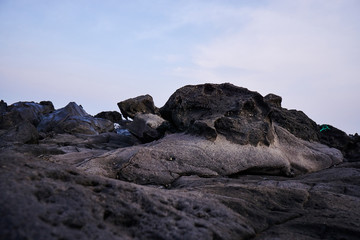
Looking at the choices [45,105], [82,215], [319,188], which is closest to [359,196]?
[319,188]

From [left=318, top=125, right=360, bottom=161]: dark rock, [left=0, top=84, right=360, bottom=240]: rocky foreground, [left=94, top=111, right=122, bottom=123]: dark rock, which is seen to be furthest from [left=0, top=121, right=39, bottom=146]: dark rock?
→ [left=94, top=111, right=122, bottom=123]: dark rock

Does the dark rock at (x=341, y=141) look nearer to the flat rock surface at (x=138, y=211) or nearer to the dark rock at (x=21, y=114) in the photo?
the flat rock surface at (x=138, y=211)

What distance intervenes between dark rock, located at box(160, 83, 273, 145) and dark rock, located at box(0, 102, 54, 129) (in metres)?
8.82

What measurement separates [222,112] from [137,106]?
6611 millimetres

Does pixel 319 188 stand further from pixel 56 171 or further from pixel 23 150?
pixel 23 150

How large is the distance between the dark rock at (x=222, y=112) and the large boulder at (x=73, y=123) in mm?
4531

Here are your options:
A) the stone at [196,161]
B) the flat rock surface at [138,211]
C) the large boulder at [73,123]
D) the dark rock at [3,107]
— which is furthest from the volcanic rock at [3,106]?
the flat rock surface at [138,211]

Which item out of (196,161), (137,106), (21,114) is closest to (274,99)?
(196,161)

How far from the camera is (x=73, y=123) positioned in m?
10.8

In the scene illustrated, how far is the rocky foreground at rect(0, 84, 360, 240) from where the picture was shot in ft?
6.22

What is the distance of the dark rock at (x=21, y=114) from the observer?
13.3 metres

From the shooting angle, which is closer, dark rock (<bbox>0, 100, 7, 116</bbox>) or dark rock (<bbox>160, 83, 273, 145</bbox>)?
dark rock (<bbox>160, 83, 273, 145</bbox>)

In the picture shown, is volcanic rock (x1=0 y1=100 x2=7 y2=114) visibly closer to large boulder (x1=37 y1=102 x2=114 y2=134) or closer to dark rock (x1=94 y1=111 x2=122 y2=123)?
large boulder (x1=37 y1=102 x2=114 y2=134)

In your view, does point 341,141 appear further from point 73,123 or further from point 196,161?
point 73,123
